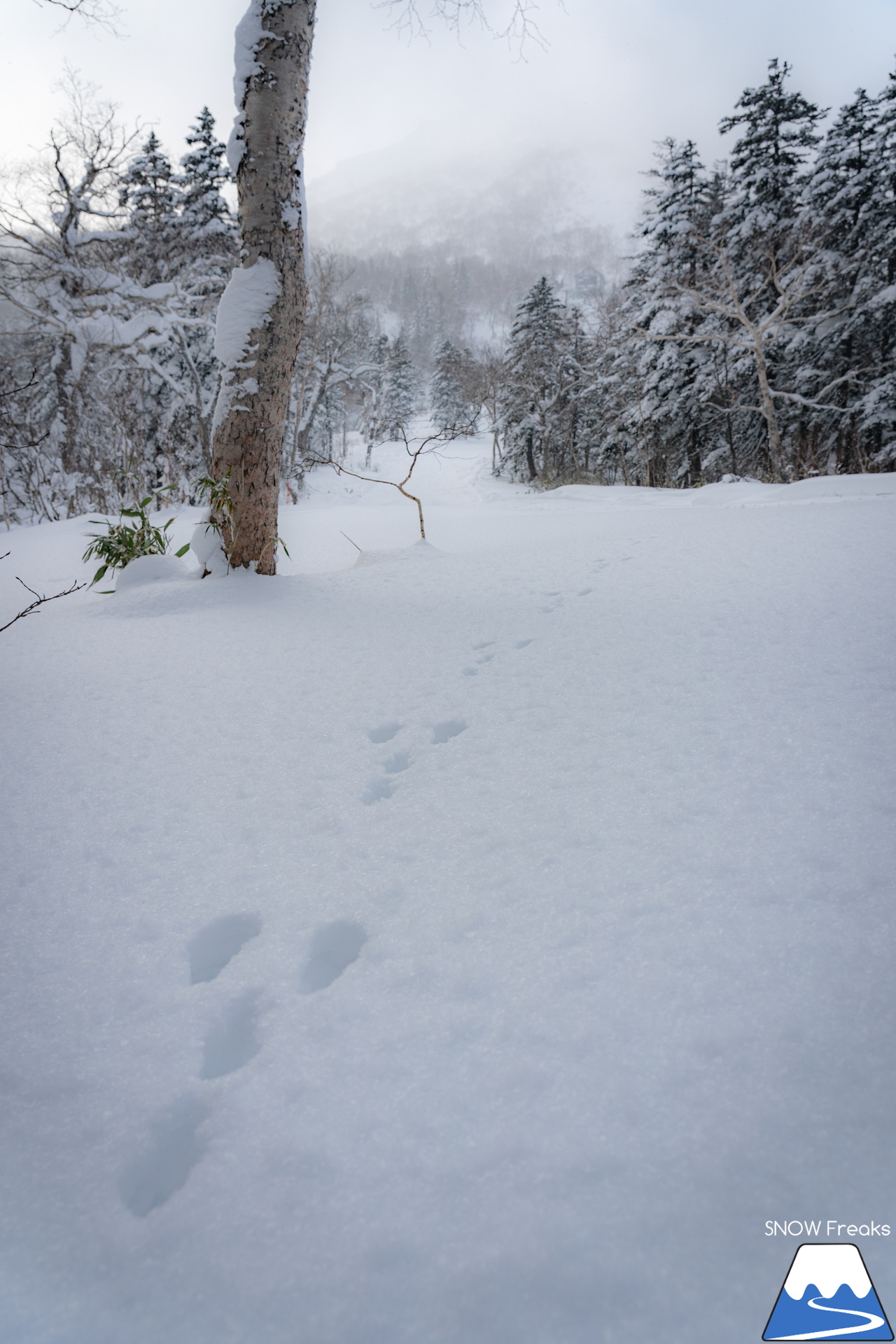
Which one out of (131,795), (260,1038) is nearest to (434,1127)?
(260,1038)

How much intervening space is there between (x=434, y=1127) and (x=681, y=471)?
1899 cm

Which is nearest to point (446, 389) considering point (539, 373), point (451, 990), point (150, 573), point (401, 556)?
point (539, 373)

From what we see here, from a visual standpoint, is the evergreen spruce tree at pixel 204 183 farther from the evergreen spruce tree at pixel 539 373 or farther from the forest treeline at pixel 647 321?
the evergreen spruce tree at pixel 539 373

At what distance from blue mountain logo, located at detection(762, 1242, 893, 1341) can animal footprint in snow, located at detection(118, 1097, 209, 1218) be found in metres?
0.93

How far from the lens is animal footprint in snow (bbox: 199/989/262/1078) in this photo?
1.11 meters

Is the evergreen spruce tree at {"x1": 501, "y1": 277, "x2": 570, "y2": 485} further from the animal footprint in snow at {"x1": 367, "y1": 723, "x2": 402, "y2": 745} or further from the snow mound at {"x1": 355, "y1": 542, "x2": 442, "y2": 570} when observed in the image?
the animal footprint in snow at {"x1": 367, "y1": 723, "x2": 402, "y2": 745}

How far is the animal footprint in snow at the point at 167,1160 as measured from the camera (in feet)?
3.05

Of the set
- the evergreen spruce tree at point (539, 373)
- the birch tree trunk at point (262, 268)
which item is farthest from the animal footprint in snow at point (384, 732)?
the evergreen spruce tree at point (539, 373)

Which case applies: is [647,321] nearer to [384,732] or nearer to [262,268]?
[262,268]

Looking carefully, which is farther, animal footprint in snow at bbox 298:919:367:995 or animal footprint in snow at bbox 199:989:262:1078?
animal footprint in snow at bbox 298:919:367:995

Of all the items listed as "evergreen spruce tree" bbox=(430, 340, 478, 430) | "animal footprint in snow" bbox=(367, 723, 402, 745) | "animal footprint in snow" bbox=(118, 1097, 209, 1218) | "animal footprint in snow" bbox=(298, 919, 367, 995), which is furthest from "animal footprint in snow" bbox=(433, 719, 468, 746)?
"evergreen spruce tree" bbox=(430, 340, 478, 430)

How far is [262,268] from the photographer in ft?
11.9

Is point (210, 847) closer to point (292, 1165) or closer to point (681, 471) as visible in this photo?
point (292, 1165)

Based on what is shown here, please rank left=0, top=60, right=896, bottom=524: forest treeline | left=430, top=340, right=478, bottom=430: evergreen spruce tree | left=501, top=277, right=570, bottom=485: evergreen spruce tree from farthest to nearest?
left=430, top=340, right=478, bottom=430: evergreen spruce tree
left=501, top=277, right=570, bottom=485: evergreen spruce tree
left=0, top=60, right=896, bottom=524: forest treeline
